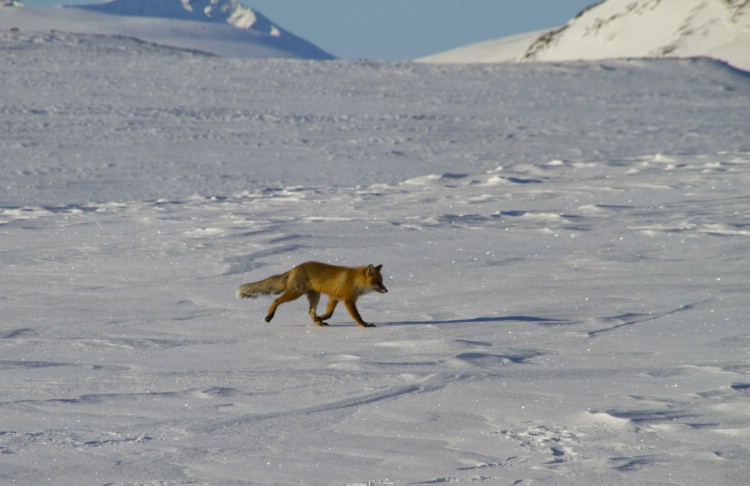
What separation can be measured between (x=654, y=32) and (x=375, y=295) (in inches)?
1355

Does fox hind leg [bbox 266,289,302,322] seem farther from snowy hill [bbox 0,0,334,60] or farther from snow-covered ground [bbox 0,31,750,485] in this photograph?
snowy hill [bbox 0,0,334,60]

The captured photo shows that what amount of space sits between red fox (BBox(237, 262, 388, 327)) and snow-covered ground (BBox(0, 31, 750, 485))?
0.20 m

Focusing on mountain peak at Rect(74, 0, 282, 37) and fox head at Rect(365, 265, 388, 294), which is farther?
mountain peak at Rect(74, 0, 282, 37)

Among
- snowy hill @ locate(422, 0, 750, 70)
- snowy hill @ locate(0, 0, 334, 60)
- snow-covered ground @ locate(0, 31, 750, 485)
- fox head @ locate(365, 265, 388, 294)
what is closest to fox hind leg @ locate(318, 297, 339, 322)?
snow-covered ground @ locate(0, 31, 750, 485)

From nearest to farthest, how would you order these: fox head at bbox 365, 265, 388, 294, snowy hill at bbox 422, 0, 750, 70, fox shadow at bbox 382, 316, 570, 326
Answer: fox head at bbox 365, 265, 388, 294 < fox shadow at bbox 382, 316, 570, 326 < snowy hill at bbox 422, 0, 750, 70

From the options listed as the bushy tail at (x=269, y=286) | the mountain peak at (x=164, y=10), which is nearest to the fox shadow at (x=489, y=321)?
the bushy tail at (x=269, y=286)

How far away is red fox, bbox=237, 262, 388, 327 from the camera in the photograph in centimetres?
684

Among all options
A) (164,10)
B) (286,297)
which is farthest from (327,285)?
(164,10)

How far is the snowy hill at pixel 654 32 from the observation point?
34.9 meters

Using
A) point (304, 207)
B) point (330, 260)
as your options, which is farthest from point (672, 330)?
point (304, 207)

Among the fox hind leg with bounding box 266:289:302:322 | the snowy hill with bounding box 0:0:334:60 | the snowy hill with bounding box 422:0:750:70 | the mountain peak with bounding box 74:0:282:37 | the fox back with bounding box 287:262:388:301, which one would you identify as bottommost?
the fox hind leg with bounding box 266:289:302:322

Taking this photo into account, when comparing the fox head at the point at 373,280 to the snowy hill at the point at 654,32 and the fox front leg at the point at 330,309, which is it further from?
the snowy hill at the point at 654,32

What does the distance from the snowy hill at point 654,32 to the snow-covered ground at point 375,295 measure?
38.9 feet

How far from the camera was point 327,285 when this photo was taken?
22.7ft
